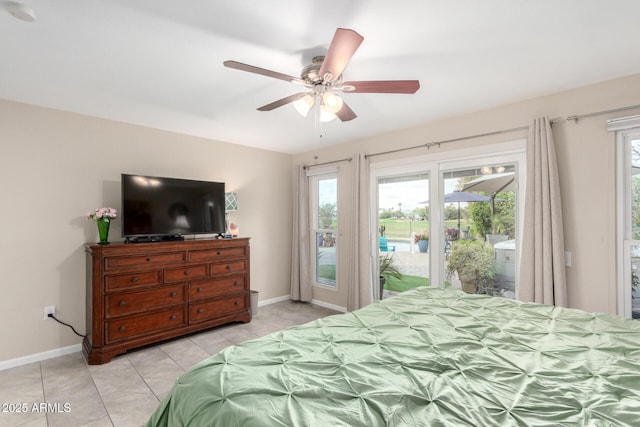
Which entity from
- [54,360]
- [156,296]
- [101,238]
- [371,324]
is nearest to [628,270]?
[371,324]

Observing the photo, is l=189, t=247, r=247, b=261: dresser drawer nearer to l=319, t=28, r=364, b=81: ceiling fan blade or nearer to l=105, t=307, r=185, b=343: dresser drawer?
l=105, t=307, r=185, b=343: dresser drawer

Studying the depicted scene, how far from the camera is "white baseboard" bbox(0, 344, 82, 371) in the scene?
2.81 metres

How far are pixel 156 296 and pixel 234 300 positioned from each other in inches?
37.6

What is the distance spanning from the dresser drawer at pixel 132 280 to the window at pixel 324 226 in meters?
2.44

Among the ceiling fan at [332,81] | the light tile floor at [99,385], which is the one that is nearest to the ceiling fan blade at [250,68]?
the ceiling fan at [332,81]

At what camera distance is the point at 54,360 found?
2.97 metres

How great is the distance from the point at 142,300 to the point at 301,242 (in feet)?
7.94

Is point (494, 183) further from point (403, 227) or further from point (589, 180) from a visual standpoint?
point (403, 227)

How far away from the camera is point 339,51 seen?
1579 mm

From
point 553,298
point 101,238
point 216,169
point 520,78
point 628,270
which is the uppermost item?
point 520,78

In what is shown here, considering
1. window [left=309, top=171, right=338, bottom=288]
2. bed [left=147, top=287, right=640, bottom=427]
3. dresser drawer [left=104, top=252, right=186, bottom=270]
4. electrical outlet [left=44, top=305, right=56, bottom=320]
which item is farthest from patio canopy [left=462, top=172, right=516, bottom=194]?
electrical outlet [left=44, top=305, right=56, bottom=320]

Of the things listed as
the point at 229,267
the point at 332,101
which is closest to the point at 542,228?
the point at 332,101

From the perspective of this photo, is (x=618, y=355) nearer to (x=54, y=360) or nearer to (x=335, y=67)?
(x=335, y=67)

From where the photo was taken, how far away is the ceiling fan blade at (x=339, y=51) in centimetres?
145
